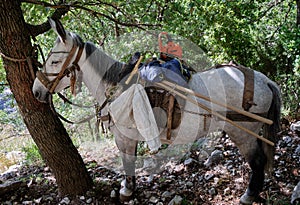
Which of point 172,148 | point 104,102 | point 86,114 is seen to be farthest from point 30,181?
point 172,148

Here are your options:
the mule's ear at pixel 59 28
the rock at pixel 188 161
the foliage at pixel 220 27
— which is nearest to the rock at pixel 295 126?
the foliage at pixel 220 27

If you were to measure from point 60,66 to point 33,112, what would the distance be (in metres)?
0.85

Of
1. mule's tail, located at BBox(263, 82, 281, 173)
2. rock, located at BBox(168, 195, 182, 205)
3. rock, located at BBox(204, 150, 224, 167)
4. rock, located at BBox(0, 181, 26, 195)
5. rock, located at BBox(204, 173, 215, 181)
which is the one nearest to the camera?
mule's tail, located at BBox(263, 82, 281, 173)

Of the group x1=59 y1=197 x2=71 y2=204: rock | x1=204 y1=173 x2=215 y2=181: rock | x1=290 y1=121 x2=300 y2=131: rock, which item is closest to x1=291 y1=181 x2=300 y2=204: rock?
x1=204 y1=173 x2=215 y2=181: rock

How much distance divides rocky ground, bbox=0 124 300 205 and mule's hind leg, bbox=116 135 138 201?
0.41 ft

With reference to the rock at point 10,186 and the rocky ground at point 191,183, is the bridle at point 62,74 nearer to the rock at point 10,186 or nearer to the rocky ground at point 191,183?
the rocky ground at point 191,183

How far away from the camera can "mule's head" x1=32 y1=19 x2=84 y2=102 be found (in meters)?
2.91

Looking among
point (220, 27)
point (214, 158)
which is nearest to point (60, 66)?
point (214, 158)

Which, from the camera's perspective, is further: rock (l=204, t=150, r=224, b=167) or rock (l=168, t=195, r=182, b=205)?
rock (l=204, t=150, r=224, b=167)

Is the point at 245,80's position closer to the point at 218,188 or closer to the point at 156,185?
the point at 218,188

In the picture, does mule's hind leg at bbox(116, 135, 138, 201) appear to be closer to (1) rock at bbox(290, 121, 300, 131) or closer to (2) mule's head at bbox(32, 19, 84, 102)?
(2) mule's head at bbox(32, 19, 84, 102)

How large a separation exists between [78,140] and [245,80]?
4.99 metres

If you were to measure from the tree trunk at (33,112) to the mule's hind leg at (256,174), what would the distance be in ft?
6.86

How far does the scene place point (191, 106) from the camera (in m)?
2.99
